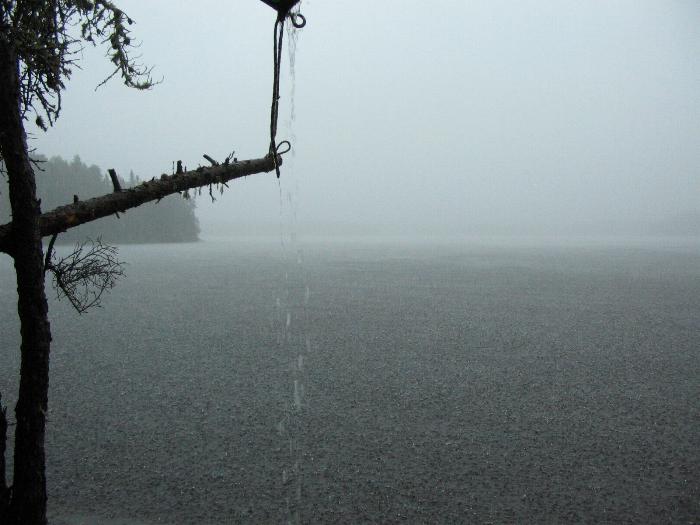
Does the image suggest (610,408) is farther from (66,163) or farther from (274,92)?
(66,163)

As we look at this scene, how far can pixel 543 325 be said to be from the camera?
17.6 metres

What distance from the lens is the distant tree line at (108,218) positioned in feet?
242

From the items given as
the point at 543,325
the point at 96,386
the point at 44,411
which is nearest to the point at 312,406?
the point at 96,386

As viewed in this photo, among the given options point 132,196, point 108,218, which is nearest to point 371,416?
point 132,196

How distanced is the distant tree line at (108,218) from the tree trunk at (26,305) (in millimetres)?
69589

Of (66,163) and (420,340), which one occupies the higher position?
(66,163)

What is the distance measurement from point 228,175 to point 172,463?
523 centimetres

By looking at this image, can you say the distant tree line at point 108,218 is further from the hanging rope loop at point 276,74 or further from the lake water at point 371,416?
the hanging rope loop at point 276,74

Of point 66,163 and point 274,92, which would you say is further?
point 66,163

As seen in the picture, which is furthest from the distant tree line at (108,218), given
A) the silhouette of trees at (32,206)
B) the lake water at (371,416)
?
the silhouette of trees at (32,206)

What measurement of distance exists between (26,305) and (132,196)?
1.19 meters

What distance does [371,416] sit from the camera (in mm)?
8734

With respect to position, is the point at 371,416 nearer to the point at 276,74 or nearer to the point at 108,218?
the point at 276,74

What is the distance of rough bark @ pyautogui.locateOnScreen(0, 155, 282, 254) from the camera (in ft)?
11.5
